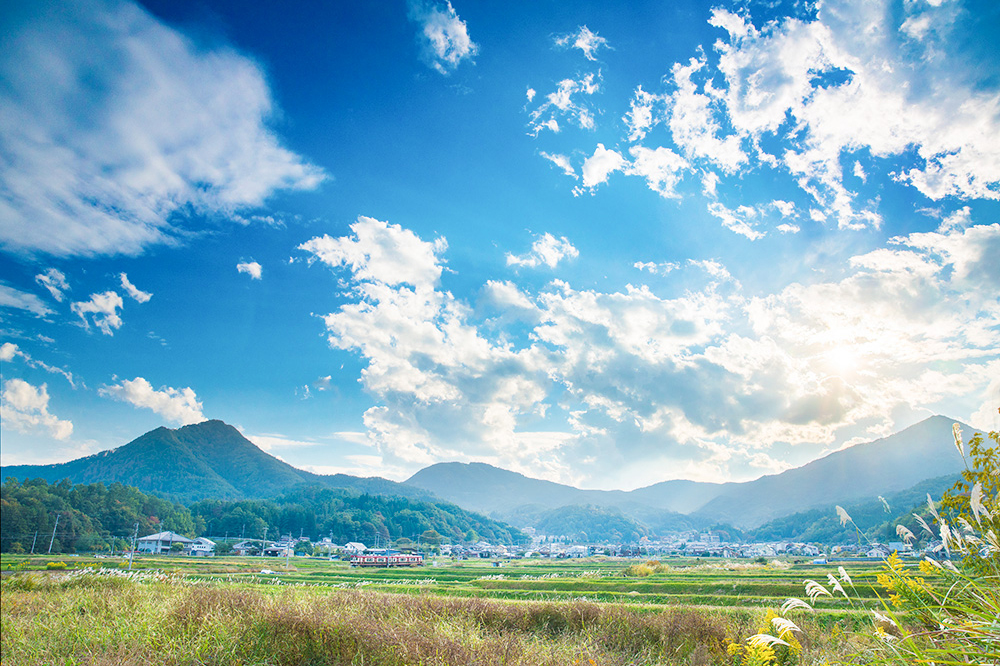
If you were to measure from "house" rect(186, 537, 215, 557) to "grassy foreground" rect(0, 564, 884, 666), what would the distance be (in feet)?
255

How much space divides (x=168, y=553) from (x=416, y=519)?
259 ft

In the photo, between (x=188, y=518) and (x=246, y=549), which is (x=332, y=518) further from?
(x=188, y=518)

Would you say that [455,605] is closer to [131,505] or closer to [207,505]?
[131,505]

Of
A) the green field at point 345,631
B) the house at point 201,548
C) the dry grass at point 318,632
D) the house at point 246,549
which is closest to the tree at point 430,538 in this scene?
the house at point 246,549

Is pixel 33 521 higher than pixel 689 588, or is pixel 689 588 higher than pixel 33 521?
pixel 33 521

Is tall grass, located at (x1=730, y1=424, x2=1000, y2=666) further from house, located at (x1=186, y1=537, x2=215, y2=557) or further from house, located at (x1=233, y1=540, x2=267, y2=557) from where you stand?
house, located at (x1=233, y1=540, x2=267, y2=557)

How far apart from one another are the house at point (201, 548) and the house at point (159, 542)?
166cm

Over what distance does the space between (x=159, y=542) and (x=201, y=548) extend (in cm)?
609

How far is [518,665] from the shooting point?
6375 millimetres

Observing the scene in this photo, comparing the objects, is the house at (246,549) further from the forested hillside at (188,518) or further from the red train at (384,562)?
the red train at (384,562)

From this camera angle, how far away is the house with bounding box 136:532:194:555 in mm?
75625

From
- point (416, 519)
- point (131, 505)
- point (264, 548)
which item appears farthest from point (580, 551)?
point (131, 505)

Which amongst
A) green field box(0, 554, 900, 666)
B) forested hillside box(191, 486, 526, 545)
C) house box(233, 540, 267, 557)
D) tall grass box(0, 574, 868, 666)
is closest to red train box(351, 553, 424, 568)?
house box(233, 540, 267, 557)

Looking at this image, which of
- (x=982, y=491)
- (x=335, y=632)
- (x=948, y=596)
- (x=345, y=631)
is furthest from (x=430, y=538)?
(x=948, y=596)
